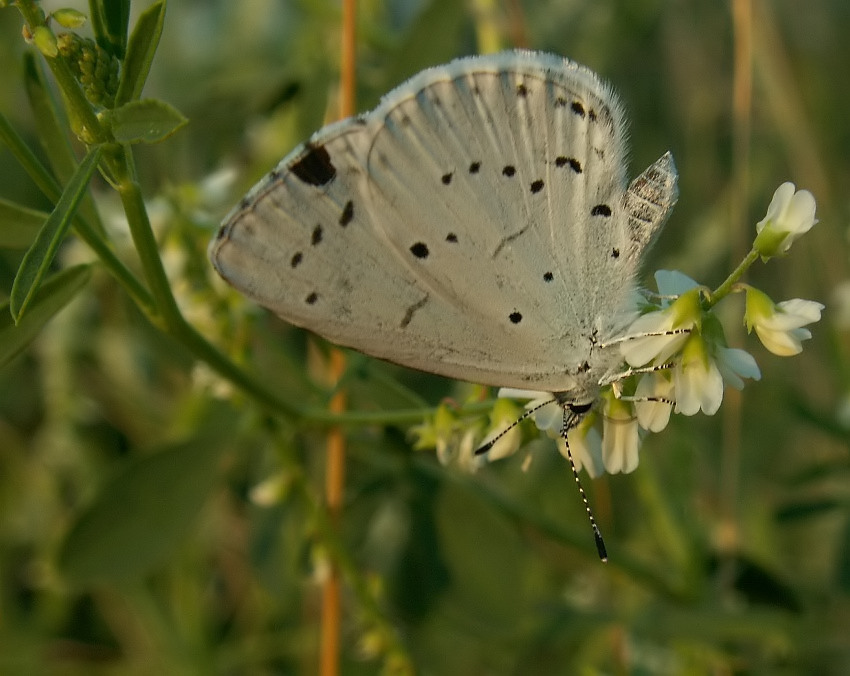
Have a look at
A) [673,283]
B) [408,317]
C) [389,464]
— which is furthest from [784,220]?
[389,464]

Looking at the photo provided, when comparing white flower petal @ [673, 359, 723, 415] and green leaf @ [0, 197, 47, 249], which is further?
green leaf @ [0, 197, 47, 249]

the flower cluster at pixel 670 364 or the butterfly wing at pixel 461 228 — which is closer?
the flower cluster at pixel 670 364

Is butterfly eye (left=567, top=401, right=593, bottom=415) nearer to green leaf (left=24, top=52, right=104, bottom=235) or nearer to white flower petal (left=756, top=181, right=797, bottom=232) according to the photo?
white flower petal (left=756, top=181, right=797, bottom=232)

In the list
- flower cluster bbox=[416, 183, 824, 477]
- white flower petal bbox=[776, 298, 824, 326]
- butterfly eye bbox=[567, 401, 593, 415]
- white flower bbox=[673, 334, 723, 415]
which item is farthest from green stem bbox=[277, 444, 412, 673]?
white flower petal bbox=[776, 298, 824, 326]

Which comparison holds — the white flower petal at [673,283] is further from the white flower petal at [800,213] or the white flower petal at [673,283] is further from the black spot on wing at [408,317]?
the black spot on wing at [408,317]

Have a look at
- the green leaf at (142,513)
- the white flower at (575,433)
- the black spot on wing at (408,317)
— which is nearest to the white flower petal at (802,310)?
the white flower at (575,433)
